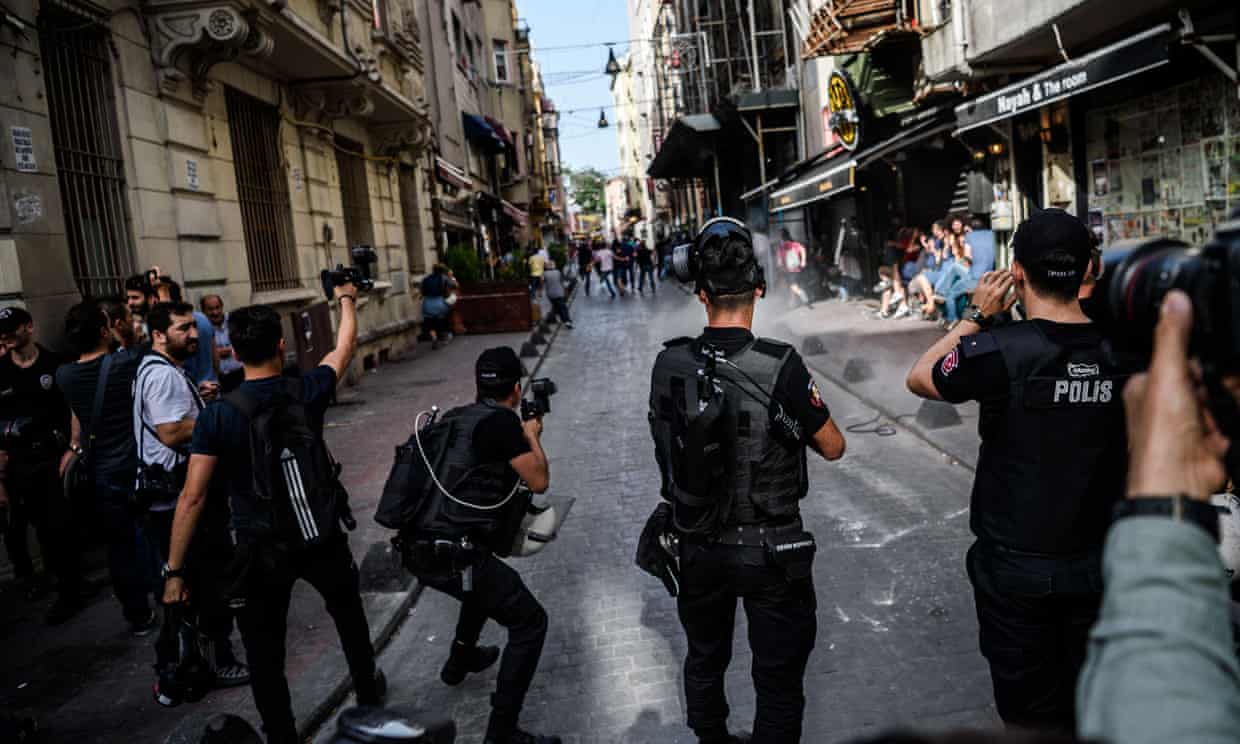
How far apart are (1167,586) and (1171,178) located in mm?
9773

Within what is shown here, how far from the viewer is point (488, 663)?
4.29 m

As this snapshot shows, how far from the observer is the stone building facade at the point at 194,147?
6.45 m

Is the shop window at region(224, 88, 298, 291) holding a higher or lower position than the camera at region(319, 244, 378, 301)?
higher

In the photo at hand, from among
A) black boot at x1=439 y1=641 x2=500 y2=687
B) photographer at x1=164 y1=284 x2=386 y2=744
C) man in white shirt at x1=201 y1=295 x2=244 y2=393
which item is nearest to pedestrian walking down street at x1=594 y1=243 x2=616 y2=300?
man in white shirt at x1=201 y1=295 x2=244 y2=393

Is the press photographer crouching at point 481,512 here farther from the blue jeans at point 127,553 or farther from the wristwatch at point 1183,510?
the wristwatch at point 1183,510

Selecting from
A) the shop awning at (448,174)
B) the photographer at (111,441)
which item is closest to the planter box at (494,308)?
the shop awning at (448,174)

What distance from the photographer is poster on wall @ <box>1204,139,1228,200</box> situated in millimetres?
8258

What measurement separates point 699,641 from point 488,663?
1.65 meters

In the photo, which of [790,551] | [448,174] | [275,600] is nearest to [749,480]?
[790,551]

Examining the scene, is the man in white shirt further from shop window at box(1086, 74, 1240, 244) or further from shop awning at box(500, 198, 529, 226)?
shop awning at box(500, 198, 529, 226)

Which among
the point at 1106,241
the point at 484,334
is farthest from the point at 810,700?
the point at 484,334

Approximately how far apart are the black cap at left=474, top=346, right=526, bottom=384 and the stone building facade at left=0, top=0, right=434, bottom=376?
4306 millimetres

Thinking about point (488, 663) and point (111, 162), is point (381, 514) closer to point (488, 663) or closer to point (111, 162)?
point (488, 663)

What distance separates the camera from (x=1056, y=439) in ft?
8.09
